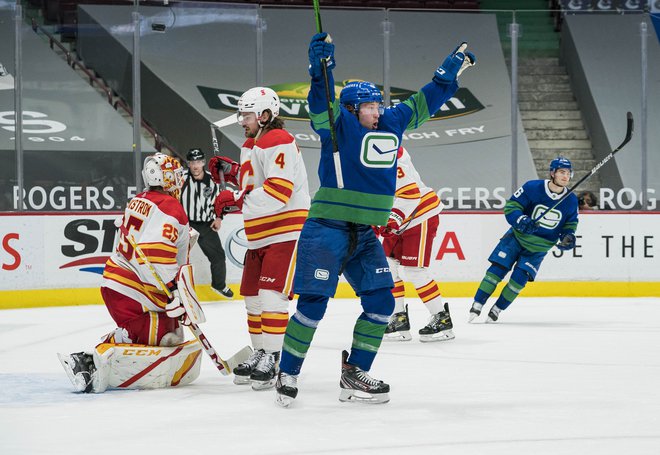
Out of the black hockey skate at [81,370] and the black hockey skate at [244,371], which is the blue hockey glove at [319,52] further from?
the black hockey skate at [81,370]

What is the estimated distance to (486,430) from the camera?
3.21m

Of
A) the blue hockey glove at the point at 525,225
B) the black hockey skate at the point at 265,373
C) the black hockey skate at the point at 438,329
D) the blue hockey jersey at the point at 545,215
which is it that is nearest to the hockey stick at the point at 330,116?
the black hockey skate at the point at 265,373

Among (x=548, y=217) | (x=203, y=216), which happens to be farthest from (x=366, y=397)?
(x=203, y=216)

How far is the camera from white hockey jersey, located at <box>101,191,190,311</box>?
401 cm

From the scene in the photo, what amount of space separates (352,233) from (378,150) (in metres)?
0.31

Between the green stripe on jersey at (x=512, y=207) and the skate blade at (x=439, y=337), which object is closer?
the skate blade at (x=439, y=337)

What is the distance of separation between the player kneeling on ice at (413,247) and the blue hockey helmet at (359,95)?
1914 millimetres

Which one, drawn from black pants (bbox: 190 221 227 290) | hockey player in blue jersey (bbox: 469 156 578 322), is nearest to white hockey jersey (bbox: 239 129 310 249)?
hockey player in blue jersey (bbox: 469 156 578 322)

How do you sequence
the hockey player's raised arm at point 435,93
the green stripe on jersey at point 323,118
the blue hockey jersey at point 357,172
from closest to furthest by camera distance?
the green stripe on jersey at point 323,118, the blue hockey jersey at point 357,172, the hockey player's raised arm at point 435,93

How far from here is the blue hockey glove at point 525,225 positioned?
21.6 feet

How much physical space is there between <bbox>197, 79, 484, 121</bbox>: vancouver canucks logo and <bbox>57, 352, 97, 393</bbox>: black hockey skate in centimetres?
480

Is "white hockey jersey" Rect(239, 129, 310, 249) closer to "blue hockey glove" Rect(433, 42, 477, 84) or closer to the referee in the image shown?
"blue hockey glove" Rect(433, 42, 477, 84)

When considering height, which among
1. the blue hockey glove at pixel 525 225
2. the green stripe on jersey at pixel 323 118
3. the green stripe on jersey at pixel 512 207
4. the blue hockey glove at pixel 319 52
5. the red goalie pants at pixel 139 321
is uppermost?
the blue hockey glove at pixel 319 52

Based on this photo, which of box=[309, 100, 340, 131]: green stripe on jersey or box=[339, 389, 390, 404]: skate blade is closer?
box=[309, 100, 340, 131]: green stripe on jersey
